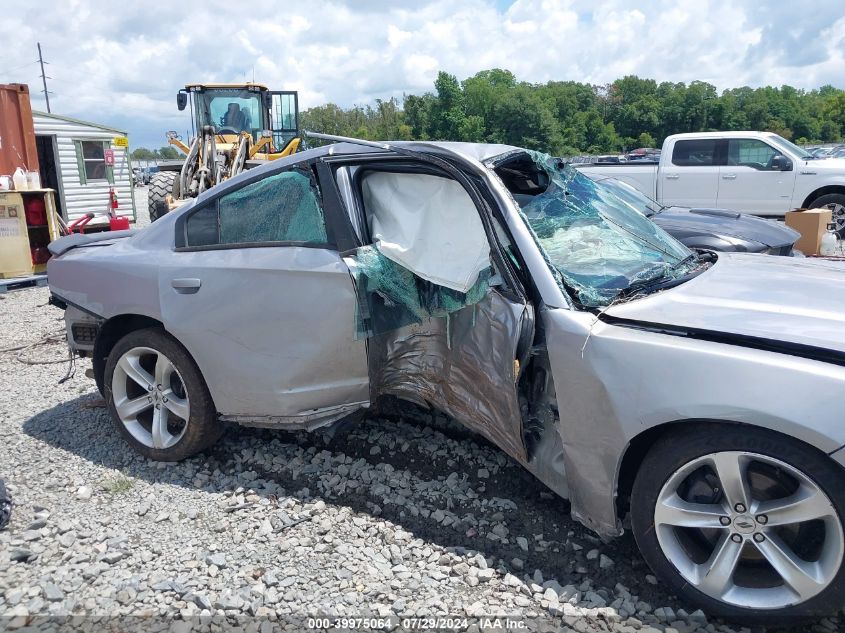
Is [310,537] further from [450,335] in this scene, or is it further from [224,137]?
[224,137]

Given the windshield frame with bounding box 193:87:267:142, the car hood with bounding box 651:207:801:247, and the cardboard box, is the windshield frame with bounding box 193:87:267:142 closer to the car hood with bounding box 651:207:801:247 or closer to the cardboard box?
the car hood with bounding box 651:207:801:247

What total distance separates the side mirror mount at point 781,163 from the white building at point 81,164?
1368 centimetres

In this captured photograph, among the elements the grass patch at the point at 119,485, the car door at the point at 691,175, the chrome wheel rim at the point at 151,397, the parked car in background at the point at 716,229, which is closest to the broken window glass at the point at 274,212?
the chrome wheel rim at the point at 151,397

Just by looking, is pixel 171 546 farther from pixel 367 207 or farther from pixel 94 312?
pixel 367 207

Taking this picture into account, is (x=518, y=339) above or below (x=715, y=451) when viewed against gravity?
above

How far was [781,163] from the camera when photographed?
11.8 meters

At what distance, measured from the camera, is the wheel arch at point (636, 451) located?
235 cm

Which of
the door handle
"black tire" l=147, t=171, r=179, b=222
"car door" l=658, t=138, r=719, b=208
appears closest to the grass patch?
the door handle

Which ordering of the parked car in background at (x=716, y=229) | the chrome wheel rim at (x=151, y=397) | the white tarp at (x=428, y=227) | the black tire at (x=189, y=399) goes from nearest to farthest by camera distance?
the white tarp at (x=428, y=227)
the black tire at (x=189, y=399)
the chrome wheel rim at (x=151, y=397)
the parked car in background at (x=716, y=229)

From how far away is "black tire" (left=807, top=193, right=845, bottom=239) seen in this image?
1170 cm

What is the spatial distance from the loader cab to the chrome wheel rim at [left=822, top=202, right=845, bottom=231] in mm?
11098

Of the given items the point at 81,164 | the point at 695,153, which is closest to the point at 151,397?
the point at 695,153

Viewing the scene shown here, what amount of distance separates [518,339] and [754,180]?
36.5 ft

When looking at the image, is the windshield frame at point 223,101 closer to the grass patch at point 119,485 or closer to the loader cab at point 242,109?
the loader cab at point 242,109
